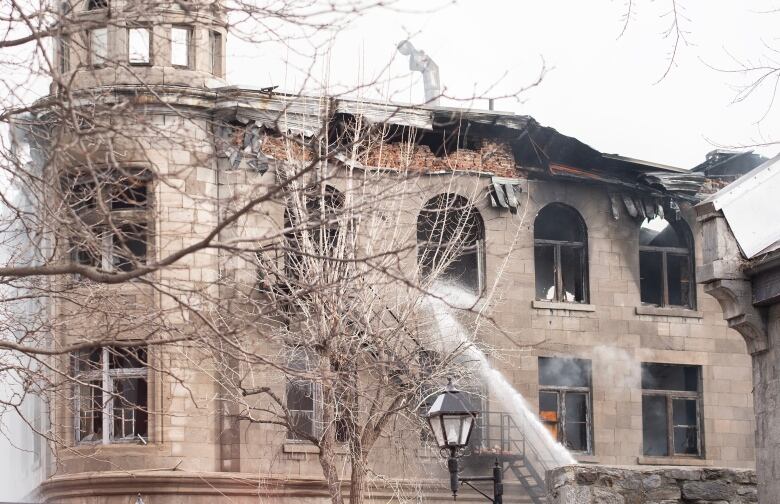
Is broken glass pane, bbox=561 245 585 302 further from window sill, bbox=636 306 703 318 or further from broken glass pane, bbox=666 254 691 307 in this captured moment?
broken glass pane, bbox=666 254 691 307

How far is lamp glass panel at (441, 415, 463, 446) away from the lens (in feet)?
60.7

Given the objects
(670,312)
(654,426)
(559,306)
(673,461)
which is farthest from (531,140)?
(673,461)

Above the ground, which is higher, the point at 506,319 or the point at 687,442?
the point at 506,319

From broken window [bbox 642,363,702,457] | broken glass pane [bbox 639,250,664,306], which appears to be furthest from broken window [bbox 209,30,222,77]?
broken window [bbox 642,363,702,457]

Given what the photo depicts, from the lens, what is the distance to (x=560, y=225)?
115 ft

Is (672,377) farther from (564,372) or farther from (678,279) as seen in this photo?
(564,372)

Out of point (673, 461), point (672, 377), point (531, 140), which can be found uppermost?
point (531, 140)

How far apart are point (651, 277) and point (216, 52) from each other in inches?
436

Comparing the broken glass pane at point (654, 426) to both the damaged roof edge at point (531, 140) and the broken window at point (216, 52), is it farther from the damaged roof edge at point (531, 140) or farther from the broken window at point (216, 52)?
the broken window at point (216, 52)

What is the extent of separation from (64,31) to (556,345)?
23.3 m

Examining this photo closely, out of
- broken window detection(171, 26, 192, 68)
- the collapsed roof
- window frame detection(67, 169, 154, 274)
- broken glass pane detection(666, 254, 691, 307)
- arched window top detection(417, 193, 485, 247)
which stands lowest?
window frame detection(67, 169, 154, 274)

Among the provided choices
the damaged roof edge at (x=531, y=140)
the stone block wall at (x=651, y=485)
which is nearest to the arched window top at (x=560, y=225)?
the damaged roof edge at (x=531, y=140)

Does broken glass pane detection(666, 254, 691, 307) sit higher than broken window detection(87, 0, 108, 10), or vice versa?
broken window detection(87, 0, 108, 10)

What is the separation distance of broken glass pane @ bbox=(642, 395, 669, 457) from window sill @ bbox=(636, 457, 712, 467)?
1.14 feet
